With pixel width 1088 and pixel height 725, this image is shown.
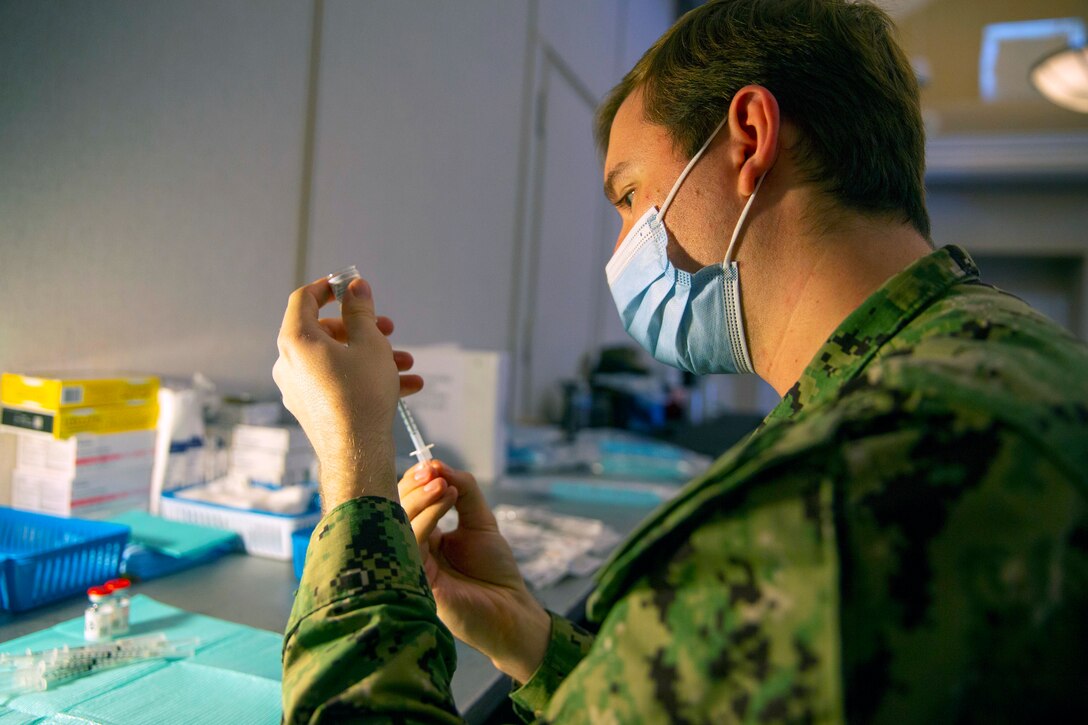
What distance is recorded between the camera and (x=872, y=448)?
43 cm

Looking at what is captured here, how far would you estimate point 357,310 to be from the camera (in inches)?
33.2

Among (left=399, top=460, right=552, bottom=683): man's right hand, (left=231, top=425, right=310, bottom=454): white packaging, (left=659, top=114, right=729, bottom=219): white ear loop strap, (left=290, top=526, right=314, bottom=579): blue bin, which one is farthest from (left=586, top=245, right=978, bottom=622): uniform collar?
(left=231, top=425, right=310, bottom=454): white packaging

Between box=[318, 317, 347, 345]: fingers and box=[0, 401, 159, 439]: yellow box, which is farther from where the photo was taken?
box=[0, 401, 159, 439]: yellow box

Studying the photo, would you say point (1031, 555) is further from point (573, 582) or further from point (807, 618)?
point (573, 582)

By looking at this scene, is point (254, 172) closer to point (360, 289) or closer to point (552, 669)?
point (360, 289)

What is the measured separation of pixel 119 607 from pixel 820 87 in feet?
3.25

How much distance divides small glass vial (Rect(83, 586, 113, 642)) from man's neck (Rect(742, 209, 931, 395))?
81 centimetres

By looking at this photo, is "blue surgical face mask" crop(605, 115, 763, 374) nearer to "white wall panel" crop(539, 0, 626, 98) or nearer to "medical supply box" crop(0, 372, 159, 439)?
"medical supply box" crop(0, 372, 159, 439)

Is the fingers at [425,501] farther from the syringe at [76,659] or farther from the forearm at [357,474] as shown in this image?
the syringe at [76,659]

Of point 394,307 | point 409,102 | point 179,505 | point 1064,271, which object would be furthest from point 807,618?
point 1064,271

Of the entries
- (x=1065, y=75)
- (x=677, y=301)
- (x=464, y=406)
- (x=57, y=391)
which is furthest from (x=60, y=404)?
(x=1065, y=75)

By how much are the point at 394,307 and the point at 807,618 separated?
163 cm

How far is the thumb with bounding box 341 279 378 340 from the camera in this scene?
2.70 feet

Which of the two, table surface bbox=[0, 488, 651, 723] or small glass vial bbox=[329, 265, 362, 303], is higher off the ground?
small glass vial bbox=[329, 265, 362, 303]
